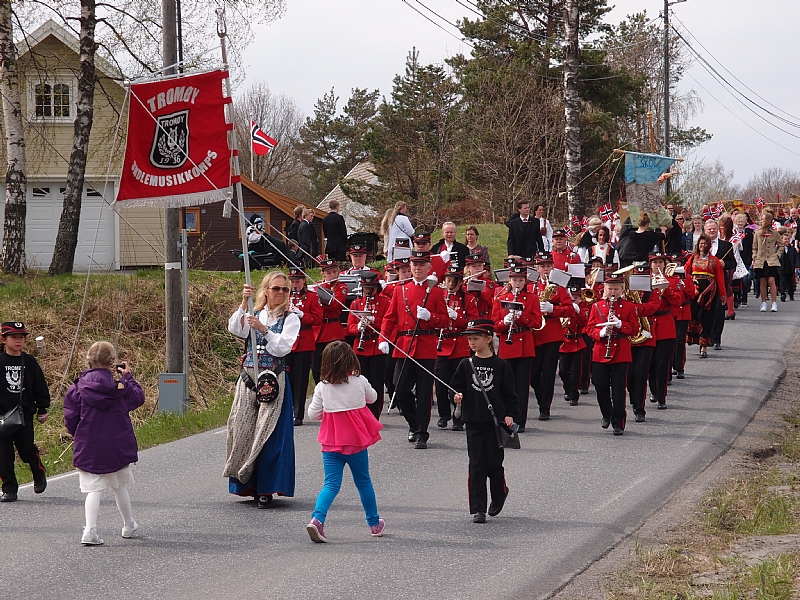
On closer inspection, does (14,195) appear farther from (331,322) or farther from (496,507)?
(496,507)

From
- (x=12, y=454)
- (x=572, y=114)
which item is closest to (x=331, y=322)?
(x=12, y=454)

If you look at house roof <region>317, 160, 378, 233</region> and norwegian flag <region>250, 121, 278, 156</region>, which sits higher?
house roof <region>317, 160, 378, 233</region>

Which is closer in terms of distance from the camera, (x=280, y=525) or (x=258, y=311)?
(x=280, y=525)

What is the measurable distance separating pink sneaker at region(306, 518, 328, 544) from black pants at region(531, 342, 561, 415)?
5818mm

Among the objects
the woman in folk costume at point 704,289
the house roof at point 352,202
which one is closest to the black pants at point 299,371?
the woman in folk costume at point 704,289

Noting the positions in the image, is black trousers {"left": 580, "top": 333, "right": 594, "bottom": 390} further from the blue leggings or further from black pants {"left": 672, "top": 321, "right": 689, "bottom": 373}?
the blue leggings

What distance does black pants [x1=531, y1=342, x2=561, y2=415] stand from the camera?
12844mm

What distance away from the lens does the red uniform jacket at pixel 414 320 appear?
37.2 ft

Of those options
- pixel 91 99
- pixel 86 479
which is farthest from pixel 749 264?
pixel 86 479

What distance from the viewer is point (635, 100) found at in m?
42.3

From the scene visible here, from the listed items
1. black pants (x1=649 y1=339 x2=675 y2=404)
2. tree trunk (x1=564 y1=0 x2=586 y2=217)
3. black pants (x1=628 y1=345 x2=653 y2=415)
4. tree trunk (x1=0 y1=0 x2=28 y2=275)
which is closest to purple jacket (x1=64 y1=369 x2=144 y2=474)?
black pants (x1=628 y1=345 x2=653 y2=415)

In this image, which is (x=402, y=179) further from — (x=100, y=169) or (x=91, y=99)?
(x=91, y=99)

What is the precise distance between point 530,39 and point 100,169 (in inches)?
718

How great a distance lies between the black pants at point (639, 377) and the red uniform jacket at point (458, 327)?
6.96ft
